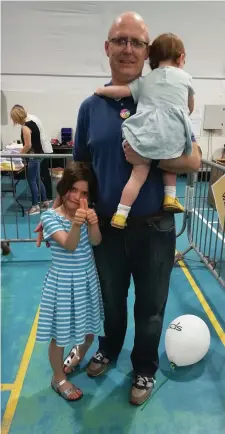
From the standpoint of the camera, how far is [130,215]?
1844mm

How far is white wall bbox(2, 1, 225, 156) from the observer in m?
8.25

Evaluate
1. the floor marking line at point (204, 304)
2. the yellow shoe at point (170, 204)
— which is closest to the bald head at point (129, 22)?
the yellow shoe at point (170, 204)

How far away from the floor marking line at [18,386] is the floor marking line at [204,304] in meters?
1.60

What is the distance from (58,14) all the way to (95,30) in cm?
96

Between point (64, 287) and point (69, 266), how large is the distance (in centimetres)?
12

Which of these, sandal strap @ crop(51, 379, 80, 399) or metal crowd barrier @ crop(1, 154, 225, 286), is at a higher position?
metal crowd barrier @ crop(1, 154, 225, 286)

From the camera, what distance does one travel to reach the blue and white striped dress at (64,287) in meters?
1.92

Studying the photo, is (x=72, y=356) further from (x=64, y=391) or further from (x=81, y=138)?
(x=81, y=138)

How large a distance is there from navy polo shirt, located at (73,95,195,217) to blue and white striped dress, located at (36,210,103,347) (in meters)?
0.30

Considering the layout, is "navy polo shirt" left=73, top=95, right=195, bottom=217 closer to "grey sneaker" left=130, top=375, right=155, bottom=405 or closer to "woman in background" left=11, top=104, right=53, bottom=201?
"grey sneaker" left=130, top=375, right=155, bottom=405

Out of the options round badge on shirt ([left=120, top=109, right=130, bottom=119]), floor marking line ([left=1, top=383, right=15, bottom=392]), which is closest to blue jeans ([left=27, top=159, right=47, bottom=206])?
floor marking line ([left=1, top=383, right=15, bottom=392])

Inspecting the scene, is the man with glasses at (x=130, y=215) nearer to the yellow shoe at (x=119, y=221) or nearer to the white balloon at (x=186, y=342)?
the yellow shoe at (x=119, y=221)

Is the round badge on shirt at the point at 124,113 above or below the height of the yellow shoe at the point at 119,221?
above

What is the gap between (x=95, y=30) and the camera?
839cm
